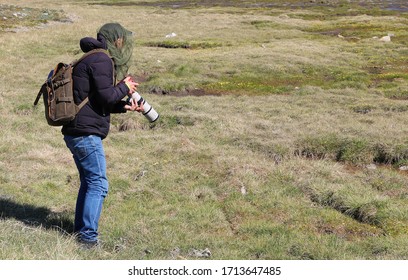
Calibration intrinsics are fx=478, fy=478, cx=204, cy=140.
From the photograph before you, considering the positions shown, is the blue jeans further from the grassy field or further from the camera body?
the camera body

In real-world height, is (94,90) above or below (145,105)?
above

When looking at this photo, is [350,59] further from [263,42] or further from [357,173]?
[357,173]

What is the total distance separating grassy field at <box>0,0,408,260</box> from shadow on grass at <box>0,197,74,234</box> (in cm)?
4

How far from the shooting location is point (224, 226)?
9.00 m

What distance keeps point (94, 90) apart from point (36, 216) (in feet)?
10.9

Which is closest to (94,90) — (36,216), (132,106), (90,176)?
(132,106)

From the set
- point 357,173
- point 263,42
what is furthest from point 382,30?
point 357,173

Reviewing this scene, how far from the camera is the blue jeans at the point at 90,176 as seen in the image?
6.83 meters

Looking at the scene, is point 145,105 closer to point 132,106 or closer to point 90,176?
point 132,106

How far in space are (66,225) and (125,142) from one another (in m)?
7.05

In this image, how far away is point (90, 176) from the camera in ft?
22.9

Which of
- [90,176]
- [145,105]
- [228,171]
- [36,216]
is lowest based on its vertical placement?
[228,171]

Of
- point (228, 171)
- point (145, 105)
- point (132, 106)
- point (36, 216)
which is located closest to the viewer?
point (132, 106)

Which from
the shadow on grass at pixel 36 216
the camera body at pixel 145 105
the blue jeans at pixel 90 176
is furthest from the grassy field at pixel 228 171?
the camera body at pixel 145 105
